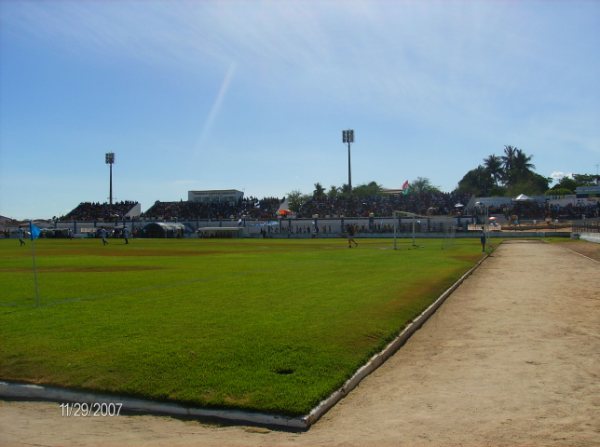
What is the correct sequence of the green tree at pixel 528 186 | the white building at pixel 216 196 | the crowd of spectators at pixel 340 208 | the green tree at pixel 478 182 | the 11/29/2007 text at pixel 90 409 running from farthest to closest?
the green tree at pixel 478 182
the green tree at pixel 528 186
the white building at pixel 216 196
the crowd of spectators at pixel 340 208
the 11/29/2007 text at pixel 90 409

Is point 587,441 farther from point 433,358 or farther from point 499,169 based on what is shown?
point 499,169

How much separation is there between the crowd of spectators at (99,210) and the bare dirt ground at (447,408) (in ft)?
314

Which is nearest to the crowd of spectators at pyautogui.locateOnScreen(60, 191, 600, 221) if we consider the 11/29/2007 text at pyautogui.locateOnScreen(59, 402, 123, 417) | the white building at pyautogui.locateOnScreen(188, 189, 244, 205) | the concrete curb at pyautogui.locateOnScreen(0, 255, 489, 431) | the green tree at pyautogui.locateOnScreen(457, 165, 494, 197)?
the white building at pyautogui.locateOnScreen(188, 189, 244, 205)

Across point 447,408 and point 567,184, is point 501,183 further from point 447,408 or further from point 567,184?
point 447,408

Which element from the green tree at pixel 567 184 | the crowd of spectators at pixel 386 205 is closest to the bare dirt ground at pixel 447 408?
the crowd of spectators at pixel 386 205

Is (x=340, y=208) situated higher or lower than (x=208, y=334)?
higher

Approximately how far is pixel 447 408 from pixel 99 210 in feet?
337

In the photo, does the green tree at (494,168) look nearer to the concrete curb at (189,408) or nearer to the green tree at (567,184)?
the green tree at (567,184)

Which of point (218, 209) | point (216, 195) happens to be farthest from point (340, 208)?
point (216, 195)

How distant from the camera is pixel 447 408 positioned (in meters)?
6.62

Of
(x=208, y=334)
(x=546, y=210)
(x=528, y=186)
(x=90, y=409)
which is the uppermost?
(x=528, y=186)

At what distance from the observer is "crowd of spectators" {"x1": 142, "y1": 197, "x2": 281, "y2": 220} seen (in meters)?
96.4

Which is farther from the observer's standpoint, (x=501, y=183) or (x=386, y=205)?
(x=501, y=183)

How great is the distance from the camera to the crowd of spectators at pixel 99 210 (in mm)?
100100
